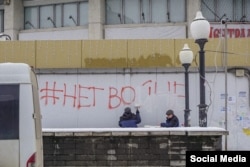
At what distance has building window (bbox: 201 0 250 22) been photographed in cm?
2669

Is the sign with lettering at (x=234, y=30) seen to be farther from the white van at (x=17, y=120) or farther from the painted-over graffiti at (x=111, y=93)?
the white van at (x=17, y=120)

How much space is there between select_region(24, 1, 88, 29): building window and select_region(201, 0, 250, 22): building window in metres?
6.60

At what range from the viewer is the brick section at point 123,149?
9.75m

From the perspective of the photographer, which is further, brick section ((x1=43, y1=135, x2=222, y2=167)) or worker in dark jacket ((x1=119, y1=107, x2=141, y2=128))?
worker in dark jacket ((x1=119, y1=107, x2=141, y2=128))

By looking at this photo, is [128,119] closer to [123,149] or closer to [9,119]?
[123,149]

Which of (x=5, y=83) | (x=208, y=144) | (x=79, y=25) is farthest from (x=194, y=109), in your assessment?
(x=79, y=25)

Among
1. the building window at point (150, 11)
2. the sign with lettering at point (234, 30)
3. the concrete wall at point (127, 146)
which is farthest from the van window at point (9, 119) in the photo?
the building window at point (150, 11)

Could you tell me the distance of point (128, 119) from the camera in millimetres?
15406

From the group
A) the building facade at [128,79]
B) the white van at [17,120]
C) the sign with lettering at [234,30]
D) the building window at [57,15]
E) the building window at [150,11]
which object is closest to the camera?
the white van at [17,120]

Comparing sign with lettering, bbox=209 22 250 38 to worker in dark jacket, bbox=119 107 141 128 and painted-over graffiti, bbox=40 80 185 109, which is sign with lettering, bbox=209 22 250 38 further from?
worker in dark jacket, bbox=119 107 141 128

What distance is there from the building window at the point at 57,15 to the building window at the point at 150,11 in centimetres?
202

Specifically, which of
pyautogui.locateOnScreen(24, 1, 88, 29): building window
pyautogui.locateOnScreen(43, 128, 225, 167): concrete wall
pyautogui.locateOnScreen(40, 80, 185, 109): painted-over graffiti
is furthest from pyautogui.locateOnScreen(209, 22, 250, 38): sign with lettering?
pyautogui.locateOnScreen(43, 128, 225, 167): concrete wall

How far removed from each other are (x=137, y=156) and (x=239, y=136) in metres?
7.46

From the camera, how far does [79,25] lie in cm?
2759
